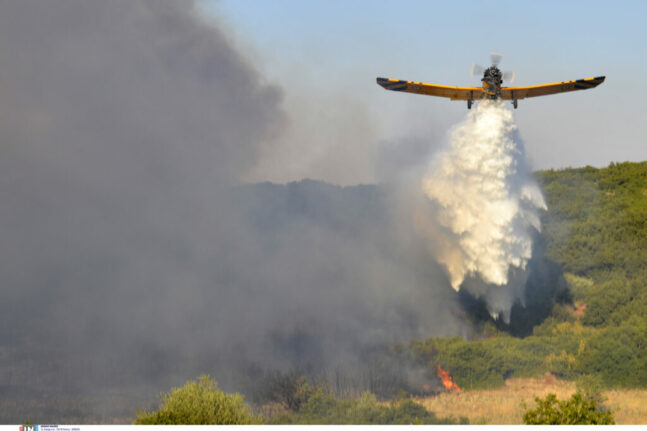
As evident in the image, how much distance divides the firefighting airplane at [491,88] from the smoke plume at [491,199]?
102 centimetres

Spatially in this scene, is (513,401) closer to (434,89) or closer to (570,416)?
(570,416)

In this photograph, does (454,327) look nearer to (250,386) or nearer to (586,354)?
(586,354)

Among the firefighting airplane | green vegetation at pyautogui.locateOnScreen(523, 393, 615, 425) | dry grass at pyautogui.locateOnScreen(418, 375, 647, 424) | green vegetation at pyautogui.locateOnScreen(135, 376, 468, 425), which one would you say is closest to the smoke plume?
the firefighting airplane

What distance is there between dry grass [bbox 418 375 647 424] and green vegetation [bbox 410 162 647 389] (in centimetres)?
107

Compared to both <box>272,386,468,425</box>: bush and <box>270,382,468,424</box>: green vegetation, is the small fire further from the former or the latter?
<box>270,382,468,424</box>: green vegetation

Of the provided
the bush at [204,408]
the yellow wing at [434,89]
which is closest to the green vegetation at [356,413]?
the bush at [204,408]

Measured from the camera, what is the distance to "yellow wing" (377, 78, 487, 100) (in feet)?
160

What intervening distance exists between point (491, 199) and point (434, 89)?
9383 millimetres

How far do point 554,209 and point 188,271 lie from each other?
42.2 meters

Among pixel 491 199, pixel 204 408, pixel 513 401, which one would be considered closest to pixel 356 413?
pixel 204 408

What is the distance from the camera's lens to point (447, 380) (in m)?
46.6

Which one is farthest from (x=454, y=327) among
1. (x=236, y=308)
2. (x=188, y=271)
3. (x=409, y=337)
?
(x=188, y=271)

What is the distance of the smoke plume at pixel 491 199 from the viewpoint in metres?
48.7

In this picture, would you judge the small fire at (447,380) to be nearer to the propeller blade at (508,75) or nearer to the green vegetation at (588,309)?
the green vegetation at (588,309)
